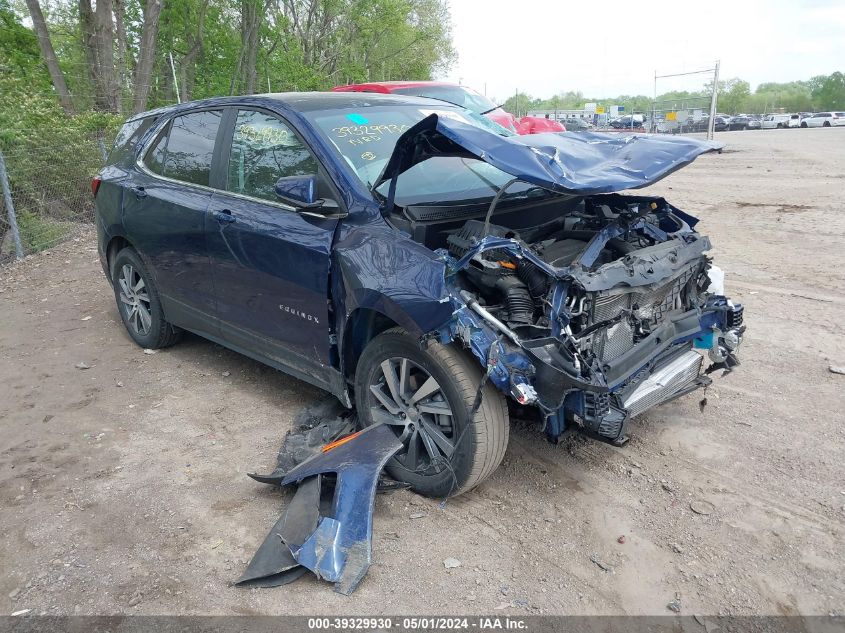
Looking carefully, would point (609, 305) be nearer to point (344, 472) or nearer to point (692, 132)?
point (344, 472)

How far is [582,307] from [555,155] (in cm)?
82

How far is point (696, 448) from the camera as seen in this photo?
148 inches

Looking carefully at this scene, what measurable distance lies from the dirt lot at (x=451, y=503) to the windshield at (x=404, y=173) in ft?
4.85

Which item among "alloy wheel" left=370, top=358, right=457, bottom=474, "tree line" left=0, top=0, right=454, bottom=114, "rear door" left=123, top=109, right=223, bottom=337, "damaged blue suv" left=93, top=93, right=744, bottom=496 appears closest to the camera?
"damaged blue suv" left=93, top=93, right=744, bottom=496

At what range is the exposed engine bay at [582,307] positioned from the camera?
292 centimetres

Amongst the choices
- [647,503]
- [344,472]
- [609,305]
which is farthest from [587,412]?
[344,472]

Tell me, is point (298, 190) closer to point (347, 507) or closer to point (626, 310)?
point (347, 507)

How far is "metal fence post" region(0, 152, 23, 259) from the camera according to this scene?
27.0ft

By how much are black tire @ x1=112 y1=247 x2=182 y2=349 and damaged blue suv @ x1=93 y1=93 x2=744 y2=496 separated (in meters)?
0.57

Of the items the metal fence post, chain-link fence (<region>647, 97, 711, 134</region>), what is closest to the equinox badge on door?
the metal fence post

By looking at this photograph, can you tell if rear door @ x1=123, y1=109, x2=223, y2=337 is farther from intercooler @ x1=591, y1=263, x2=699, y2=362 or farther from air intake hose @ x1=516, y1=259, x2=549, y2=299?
intercooler @ x1=591, y1=263, x2=699, y2=362

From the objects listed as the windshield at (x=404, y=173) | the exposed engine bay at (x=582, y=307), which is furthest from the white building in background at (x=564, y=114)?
the exposed engine bay at (x=582, y=307)

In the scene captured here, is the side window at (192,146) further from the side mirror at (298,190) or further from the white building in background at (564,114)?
the white building in background at (564,114)

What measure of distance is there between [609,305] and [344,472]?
4.90 feet
